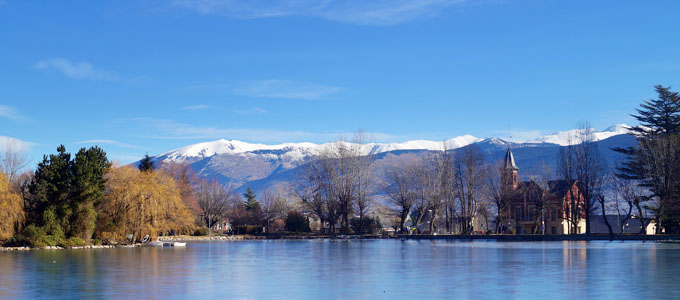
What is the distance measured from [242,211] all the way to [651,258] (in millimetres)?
90827

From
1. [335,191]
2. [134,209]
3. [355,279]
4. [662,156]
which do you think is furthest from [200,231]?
[355,279]

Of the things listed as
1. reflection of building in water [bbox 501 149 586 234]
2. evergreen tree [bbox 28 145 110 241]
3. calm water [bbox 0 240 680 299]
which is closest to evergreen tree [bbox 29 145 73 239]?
evergreen tree [bbox 28 145 110 241]

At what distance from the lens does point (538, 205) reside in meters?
79.4

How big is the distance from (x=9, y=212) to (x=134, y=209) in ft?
36.2

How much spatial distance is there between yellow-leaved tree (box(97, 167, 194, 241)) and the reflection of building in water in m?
39.9

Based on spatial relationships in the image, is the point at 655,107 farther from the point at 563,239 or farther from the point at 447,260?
the point at 447,260

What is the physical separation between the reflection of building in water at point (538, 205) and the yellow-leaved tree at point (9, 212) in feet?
172

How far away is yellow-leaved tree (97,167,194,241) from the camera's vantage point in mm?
61531

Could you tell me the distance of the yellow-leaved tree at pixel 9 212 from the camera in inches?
2096

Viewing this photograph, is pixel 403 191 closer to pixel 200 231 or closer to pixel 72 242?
pixel 200 231

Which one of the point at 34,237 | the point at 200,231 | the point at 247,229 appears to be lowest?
the point at 247,229

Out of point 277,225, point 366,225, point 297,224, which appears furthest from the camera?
point 277,225

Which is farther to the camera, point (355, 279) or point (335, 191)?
point (335, 191)

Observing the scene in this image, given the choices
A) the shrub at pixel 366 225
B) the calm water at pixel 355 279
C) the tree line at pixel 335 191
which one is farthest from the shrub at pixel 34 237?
the shrub at pixel 366 225
